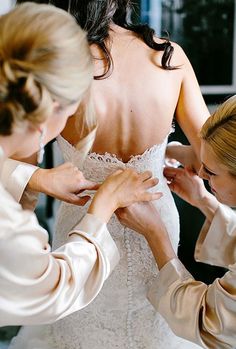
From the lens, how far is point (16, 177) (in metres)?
1.59

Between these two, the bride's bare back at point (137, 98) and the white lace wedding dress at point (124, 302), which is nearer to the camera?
the bride's bare back at point (137, 98)

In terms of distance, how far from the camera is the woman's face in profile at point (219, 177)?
1.50 metres

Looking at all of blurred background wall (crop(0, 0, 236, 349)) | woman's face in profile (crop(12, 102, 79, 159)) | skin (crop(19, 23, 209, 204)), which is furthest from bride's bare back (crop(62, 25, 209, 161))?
blurred background wall (crop(0, 0, 236, 349))

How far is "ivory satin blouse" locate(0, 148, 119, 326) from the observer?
3.97ft

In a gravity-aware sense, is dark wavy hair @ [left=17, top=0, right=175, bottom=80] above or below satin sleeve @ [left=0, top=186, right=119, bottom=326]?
above

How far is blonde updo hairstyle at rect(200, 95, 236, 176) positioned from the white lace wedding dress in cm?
24

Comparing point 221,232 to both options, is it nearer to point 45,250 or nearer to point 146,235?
point 146,235

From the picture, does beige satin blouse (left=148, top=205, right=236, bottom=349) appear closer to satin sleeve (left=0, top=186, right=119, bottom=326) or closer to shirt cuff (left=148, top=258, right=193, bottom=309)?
shirt cuff (left=148, top=258, right=193, bottom=309)

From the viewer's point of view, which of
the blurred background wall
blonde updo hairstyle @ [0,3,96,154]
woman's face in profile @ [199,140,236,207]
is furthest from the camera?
the blurred background wall

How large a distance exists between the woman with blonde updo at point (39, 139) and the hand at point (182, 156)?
1.59 ft

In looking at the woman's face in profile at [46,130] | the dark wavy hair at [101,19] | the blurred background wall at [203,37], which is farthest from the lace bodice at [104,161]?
the blurred background wall at [203,37]

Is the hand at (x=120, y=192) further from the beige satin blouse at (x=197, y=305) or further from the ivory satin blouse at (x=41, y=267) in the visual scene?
the beige satin blouse at (x=197, y=305)

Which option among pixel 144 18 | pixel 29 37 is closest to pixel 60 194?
pixel 29 37

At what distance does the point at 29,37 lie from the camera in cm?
113
